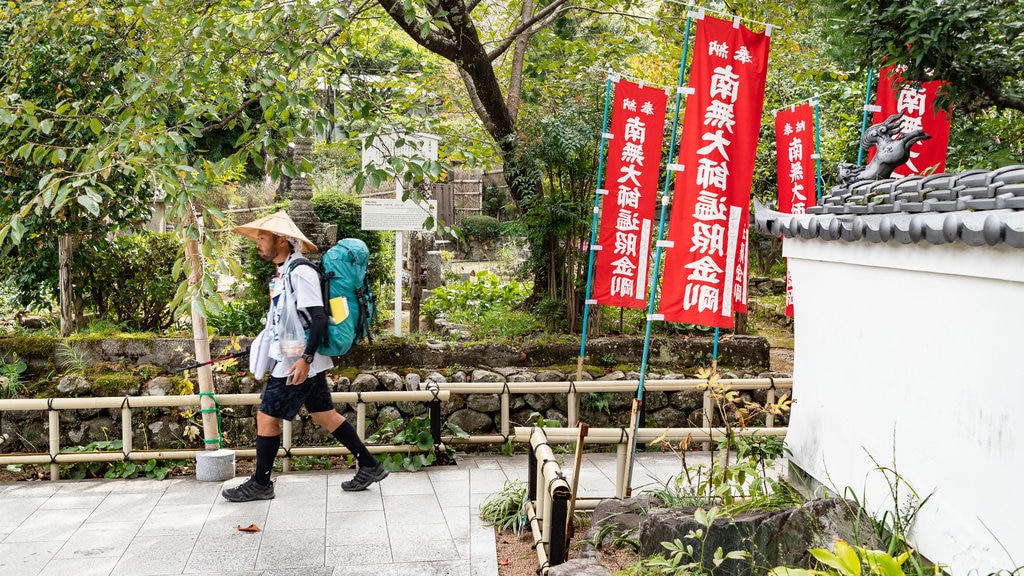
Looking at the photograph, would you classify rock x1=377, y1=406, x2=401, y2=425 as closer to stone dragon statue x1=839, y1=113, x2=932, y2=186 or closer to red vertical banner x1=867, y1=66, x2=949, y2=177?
stone dragon statue x1=839, y1=113, x2=932, y2=186

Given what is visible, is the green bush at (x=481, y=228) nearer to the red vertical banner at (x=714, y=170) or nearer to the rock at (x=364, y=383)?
the rock at (x=364, y=383)

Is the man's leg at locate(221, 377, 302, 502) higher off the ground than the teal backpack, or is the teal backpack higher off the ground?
the teal backpack

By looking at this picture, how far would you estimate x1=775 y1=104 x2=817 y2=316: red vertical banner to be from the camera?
8.04 m

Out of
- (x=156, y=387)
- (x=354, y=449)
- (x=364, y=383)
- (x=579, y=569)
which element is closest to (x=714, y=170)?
(x=579, y=569)

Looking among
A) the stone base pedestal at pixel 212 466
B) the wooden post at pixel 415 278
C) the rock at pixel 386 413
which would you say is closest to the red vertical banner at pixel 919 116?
the rock at pixel 386 413

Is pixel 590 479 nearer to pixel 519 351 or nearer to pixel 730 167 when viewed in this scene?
pixel 519 351

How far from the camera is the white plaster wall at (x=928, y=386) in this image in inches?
127

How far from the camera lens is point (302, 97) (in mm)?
4934

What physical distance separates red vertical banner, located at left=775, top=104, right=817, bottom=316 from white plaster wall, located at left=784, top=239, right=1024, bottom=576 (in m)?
3.43

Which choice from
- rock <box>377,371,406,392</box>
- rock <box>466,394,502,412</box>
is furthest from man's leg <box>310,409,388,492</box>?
rock <box>466,394,502,412</box>

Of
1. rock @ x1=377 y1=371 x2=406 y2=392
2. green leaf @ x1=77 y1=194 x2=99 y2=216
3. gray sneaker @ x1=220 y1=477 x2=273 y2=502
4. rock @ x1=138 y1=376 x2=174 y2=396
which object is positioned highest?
green leaf @ x1=77 y1=194 x2=99 y2=216

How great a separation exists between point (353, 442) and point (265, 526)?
0.88 m

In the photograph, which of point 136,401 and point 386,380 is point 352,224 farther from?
point 136,401

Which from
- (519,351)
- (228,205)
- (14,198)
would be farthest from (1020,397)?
(228,205)
